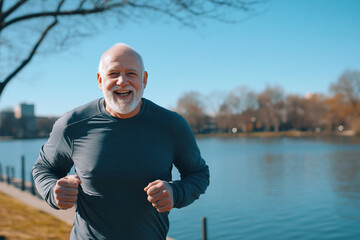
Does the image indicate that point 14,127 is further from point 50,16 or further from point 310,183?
point 50,16

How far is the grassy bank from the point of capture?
21.5 feet

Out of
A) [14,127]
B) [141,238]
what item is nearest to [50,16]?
[141,238]

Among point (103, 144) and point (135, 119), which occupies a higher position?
point (135, 119)

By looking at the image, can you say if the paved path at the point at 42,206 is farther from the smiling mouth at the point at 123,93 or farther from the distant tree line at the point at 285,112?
the distant tree line at the point at 285,112

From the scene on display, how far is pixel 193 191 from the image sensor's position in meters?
1.85

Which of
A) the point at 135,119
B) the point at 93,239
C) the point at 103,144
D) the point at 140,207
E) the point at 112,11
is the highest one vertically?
the point at 112,11

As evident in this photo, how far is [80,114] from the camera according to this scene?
194 cm

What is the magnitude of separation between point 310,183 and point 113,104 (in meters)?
21.8

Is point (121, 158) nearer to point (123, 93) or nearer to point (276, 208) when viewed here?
point (123, 93)

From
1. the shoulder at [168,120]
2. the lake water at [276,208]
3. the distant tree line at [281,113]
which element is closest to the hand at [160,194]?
the shoulder at [168,120]

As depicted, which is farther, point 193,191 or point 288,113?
point 288,113

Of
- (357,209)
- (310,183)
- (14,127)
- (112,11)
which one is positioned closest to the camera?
(112,11)

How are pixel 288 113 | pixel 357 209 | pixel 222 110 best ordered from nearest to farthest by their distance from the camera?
pixel 357 209, pixel 222 110, pixel 288 113

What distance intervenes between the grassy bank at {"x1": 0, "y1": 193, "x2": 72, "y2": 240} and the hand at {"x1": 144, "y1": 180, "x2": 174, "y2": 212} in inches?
219
